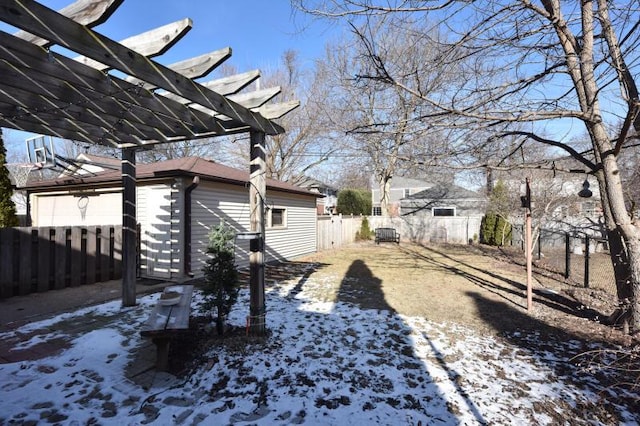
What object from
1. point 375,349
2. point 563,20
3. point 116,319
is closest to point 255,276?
point 375,349

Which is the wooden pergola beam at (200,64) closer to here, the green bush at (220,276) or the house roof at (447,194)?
the green bush at (220,276)

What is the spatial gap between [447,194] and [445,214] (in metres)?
1.35

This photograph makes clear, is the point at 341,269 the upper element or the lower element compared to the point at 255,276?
lower

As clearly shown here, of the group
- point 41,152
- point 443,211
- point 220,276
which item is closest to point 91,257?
point 41,152

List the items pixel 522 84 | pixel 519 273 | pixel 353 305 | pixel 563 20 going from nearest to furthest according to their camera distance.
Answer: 1. pixel 563 20
2. pixel 522 84
3. pixel 353 305
4. pixel 519 273

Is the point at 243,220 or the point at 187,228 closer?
the point at 187,228

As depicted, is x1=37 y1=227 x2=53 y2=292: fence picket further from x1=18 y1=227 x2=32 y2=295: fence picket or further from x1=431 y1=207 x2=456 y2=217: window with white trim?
x1=431 y1=207 x2=456 y2=217: window with white trim

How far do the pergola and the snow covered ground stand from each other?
3.20ft

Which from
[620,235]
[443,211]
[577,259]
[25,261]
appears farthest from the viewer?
[443,211]

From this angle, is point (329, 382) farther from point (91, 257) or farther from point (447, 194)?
point (447, 194)

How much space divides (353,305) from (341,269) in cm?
399

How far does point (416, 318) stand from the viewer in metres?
5.00

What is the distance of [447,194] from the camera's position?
21391 millimetres

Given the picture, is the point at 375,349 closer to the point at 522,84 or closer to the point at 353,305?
the point at 353,305
